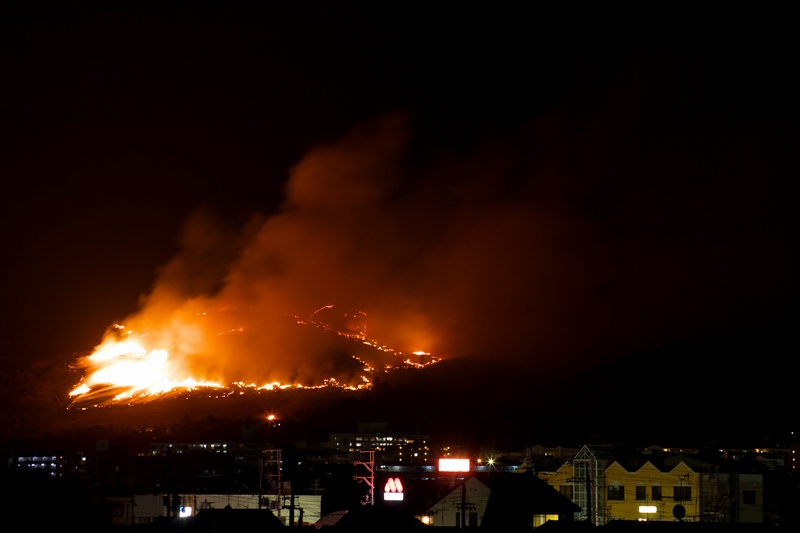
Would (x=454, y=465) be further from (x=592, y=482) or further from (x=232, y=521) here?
(x=232, y=521)

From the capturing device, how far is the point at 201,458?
1609 inches

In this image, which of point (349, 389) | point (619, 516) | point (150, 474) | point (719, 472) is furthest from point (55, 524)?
point (349, 389)

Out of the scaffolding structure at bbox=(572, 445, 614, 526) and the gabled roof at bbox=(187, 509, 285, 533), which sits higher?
the gabled roof at bbox=(187, 509, 285, 533)

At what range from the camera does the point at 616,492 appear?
914 inches

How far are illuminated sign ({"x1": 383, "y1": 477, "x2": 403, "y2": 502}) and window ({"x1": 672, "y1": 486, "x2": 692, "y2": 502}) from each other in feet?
22.8

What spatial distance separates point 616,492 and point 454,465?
6664mm

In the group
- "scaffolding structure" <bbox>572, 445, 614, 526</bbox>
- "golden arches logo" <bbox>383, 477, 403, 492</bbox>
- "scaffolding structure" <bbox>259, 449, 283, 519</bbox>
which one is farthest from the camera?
"golden arches logo" <bbox>383, 477, 403, 492</bbox>

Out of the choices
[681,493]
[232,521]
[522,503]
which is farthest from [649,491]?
[232,521]

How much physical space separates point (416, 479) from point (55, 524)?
17441 mm

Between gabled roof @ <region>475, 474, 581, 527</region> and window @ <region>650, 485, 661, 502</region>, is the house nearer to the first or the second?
gabled roof @ <region>475, 474, 581, 527</region>

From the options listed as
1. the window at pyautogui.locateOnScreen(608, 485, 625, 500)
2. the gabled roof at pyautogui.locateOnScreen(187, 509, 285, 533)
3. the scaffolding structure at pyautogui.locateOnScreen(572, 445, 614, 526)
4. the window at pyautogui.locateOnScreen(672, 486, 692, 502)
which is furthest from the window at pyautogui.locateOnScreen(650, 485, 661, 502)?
the gabled roof at pyautogui.locateOnScreen(187, 509, 285, 533)

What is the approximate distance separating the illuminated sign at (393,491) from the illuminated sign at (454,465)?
509cm

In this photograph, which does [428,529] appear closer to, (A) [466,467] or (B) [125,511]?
(B) [125,511]

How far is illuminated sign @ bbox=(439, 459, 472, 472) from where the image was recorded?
93.0 ft
